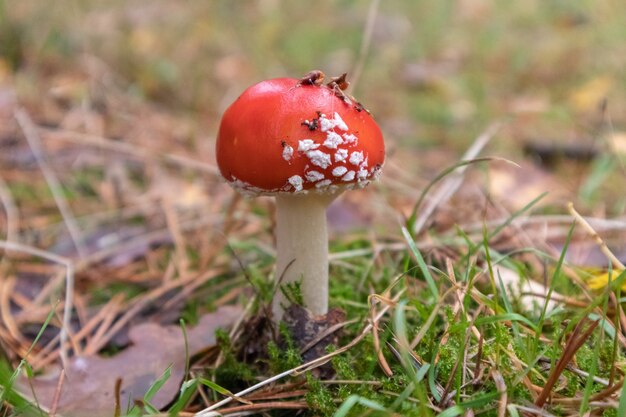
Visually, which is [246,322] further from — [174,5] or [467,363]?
[174,5]

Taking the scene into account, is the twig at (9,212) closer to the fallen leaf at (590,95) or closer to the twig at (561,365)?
the twig at (561,365)

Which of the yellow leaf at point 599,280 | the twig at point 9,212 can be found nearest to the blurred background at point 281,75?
the twig at point 9,212

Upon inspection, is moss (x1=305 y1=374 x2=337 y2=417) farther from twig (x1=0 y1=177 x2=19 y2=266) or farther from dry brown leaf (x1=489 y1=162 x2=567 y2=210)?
dry brown leaf (x1=489 y1=162 x2=567 y2=210)

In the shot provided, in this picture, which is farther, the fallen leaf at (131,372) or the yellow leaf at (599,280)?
the yellow leaf at (599,280)

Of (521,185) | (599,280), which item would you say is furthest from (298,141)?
(521,185)

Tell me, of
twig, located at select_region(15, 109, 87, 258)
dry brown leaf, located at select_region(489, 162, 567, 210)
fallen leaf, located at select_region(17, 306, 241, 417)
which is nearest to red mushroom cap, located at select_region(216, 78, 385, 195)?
fallen leaf, located at select_region(17, 306, 241, 417)
